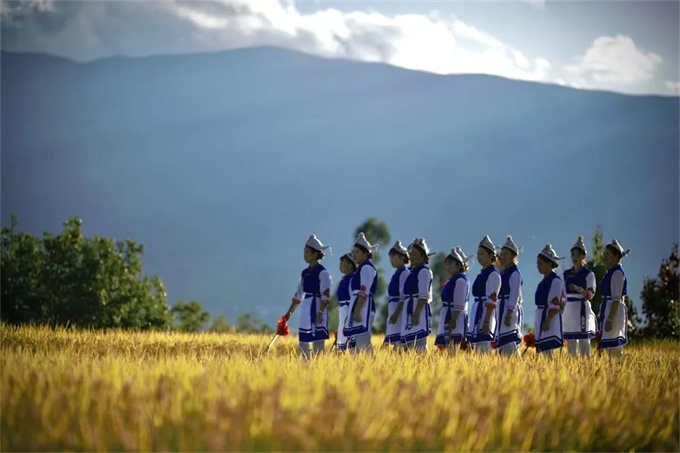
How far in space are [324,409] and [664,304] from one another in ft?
72.2

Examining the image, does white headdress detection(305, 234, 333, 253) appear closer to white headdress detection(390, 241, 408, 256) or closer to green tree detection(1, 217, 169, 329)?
white headdress detection(390, 241, 408, 256)

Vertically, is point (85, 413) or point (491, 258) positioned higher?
point (491, 258)

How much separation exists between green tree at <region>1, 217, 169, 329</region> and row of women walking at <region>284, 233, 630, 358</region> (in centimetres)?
1563

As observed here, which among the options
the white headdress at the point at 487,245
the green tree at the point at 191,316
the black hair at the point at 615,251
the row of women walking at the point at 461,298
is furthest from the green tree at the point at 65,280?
the black hair at the point at 615,251

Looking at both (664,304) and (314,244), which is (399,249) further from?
(664,304)

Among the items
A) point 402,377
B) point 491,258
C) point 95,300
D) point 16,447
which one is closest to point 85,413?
point 16,447

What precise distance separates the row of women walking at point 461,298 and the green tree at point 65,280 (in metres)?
15.6

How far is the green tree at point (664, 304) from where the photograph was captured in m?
26.3

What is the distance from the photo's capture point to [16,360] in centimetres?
976

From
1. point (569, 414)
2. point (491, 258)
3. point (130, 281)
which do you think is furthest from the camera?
point (130, 281)

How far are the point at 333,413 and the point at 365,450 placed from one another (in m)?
0.40

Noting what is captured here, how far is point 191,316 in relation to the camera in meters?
36.5

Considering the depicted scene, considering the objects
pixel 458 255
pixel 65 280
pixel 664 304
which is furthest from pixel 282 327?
pixel 65 280

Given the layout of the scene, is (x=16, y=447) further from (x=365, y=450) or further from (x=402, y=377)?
(x=402, y=377)
